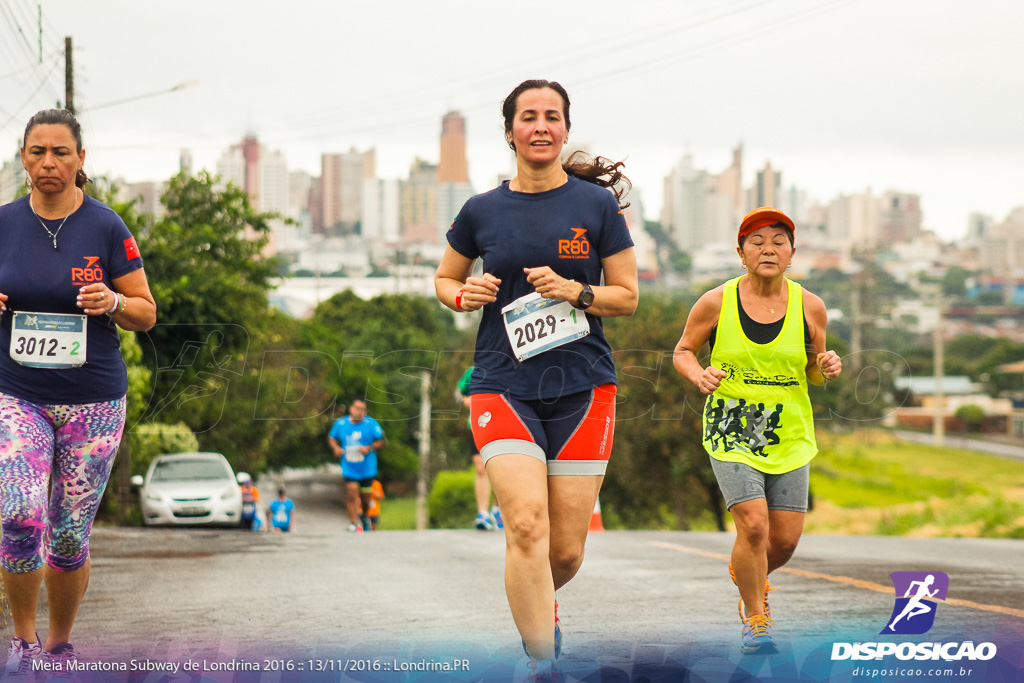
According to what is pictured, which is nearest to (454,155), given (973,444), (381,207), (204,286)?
(381,207)

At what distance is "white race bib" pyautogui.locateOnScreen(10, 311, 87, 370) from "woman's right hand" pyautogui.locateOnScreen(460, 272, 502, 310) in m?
1.56

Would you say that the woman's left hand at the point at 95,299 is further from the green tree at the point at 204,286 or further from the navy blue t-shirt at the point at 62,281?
the green tree at the point at 204,286

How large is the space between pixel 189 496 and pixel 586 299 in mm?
16245

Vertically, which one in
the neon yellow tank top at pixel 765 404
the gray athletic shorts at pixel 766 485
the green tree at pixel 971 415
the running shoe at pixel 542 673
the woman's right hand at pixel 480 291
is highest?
the woman's right hand at pixel 480 291

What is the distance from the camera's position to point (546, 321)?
4.83 m

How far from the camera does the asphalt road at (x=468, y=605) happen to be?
569cm

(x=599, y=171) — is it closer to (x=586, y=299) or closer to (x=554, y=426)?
(x=586, y=299)

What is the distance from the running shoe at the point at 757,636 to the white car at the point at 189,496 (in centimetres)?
1488

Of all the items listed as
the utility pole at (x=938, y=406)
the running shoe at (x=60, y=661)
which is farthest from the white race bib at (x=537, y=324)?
the utility pole at (x=938, y=406)

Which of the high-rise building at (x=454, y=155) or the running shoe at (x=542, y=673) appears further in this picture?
the high-rise building at (x=454, y=155)

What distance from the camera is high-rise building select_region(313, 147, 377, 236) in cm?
18262

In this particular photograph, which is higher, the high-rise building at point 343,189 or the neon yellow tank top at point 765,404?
the high-rise building at point 343,189

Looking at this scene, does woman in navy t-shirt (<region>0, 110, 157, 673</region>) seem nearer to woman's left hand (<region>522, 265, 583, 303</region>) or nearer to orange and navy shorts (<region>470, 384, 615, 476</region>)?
orange and navy shorts (<region>470, 384, 615, 476</region>)

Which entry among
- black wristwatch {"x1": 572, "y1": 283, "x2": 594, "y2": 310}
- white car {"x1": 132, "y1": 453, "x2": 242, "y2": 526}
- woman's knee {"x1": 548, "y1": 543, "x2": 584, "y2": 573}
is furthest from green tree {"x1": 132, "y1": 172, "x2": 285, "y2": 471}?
black wristwatch {"x1": 572, "y1": 283, "x2": 594, "y2": 310}
